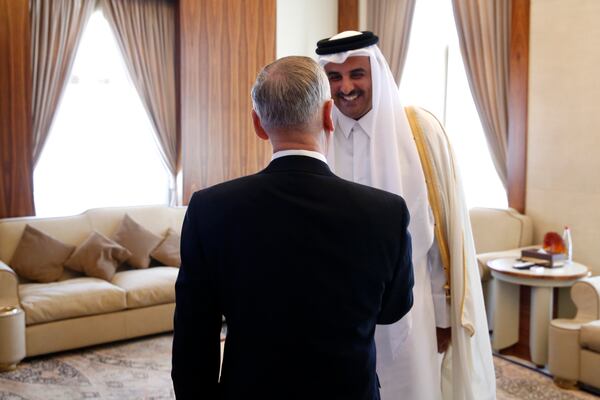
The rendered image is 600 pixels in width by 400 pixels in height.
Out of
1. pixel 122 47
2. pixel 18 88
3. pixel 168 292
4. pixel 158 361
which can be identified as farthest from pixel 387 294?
pixel 122 47

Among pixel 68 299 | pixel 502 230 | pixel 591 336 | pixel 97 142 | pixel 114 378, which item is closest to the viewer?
pixel 591 336

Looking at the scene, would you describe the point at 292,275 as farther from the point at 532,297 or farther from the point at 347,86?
the point at 532,297

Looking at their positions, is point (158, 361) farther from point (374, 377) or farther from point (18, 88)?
point (374, 377)

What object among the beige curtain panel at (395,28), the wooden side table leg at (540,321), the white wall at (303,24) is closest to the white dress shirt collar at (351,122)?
the wooden side table leg at (540,321)

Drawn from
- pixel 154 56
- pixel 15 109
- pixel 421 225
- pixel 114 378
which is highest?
pixel 154 56

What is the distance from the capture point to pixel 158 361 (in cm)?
394

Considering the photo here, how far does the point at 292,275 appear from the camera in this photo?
1.15 metres

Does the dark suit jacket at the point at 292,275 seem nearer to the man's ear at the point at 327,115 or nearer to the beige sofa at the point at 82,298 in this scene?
the man's ear at the point at 327,115

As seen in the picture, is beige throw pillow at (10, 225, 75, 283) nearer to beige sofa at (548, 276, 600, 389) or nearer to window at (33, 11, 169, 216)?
window at (33, 11, 169, 216)

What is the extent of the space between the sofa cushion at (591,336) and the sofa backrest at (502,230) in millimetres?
1338

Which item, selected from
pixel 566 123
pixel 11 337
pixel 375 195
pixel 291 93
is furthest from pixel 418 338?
pixel 566 123

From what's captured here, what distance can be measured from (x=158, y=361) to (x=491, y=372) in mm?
2548

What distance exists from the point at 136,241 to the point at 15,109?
1488 mm

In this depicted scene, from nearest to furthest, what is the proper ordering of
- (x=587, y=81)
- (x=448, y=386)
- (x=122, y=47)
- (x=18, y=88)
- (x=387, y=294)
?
(x=387, y=294)
(x=448, y=386)
(x=587, y=81)
(x=18, y=88)
(x=122, y=47)
